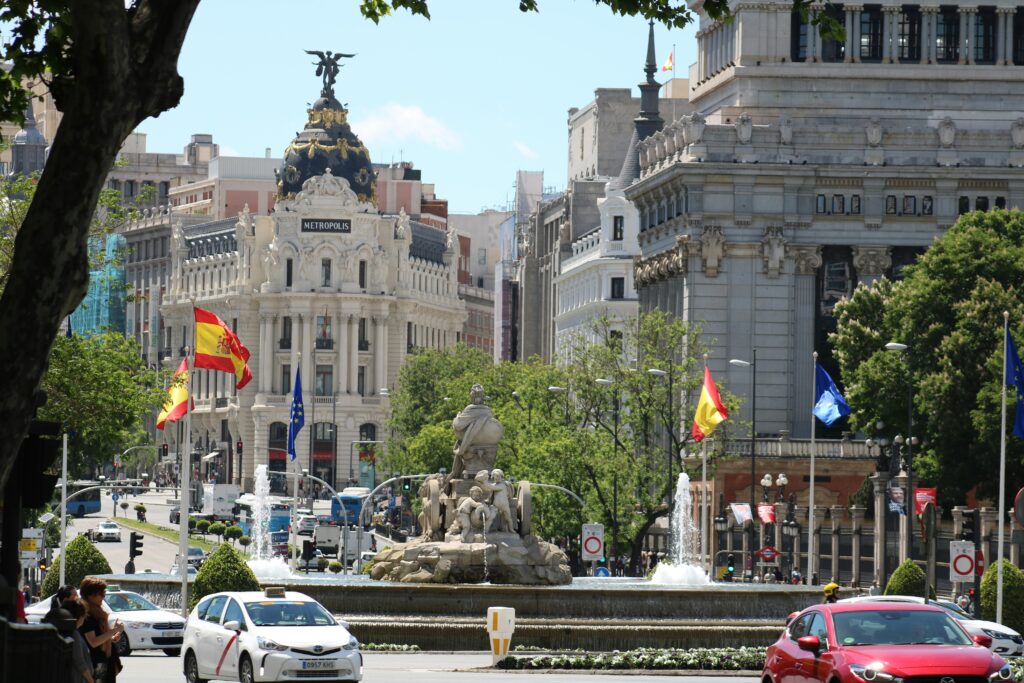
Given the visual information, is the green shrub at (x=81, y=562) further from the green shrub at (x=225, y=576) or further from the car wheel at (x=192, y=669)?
the car wheel at (x=192, y=669)

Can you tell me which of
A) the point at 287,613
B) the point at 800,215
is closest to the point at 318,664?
the point at 287,613

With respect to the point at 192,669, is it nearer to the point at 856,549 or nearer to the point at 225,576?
the point at 225,576

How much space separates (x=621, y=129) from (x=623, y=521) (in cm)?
8317

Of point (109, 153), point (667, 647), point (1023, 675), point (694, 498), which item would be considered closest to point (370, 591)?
point (667, 647)

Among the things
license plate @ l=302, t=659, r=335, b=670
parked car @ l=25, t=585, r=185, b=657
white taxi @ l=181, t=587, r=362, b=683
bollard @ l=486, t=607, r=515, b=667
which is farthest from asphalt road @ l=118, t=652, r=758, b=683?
license plate @ l=302, t=659, r=335, b=670

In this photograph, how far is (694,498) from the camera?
103 metres

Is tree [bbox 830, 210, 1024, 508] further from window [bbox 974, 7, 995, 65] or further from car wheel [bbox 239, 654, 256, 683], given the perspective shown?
car wheel [bbox 239, 654, 256, 683]

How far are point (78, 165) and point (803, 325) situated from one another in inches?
3741

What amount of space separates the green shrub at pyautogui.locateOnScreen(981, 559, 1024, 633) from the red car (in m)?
22.9

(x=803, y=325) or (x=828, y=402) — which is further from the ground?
(x=803, y=325)

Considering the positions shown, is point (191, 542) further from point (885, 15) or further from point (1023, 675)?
point (1023, 675)

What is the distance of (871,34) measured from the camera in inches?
4587

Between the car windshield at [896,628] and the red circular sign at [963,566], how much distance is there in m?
21.5

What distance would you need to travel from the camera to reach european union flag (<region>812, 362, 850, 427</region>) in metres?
78.7
